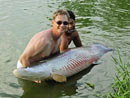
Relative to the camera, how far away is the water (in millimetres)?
4805

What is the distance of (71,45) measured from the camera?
22.1 feet

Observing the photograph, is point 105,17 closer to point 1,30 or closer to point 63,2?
point 63,2

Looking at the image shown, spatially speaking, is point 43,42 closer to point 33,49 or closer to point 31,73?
point 33,49

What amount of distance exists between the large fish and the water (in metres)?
0.22

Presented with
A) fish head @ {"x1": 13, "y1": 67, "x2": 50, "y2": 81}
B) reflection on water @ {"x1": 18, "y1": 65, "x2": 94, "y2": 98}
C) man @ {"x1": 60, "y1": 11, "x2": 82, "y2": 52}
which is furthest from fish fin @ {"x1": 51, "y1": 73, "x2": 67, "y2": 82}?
man @ {"x1": 60, "y1": 11, "x2": 82, "y2": 52}

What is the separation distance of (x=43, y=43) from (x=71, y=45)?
2280mm

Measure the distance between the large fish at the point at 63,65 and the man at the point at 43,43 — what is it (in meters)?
0.22

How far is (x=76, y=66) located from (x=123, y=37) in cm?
277

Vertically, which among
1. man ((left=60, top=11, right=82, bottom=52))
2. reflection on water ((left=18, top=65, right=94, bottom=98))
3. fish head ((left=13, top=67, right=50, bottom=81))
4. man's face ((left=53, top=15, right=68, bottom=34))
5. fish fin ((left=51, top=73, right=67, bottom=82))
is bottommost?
reflection on water ((left=18, top=65, right=94, bottom=98))

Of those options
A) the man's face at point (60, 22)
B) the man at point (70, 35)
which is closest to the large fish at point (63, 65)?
the man at point (70, 35)

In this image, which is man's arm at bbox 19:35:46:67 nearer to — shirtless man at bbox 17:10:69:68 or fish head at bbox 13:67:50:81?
shirtless man at bbox 17:10:69:68

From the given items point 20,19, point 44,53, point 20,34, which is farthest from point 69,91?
point 20,19

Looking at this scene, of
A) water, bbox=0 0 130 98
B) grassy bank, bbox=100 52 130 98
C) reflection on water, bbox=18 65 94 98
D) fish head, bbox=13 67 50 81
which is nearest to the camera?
grassy bank, bbox=100 52 130 98

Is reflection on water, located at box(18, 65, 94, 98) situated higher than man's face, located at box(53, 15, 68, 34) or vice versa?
man's face, located at box(53, 15, 68, 34)
